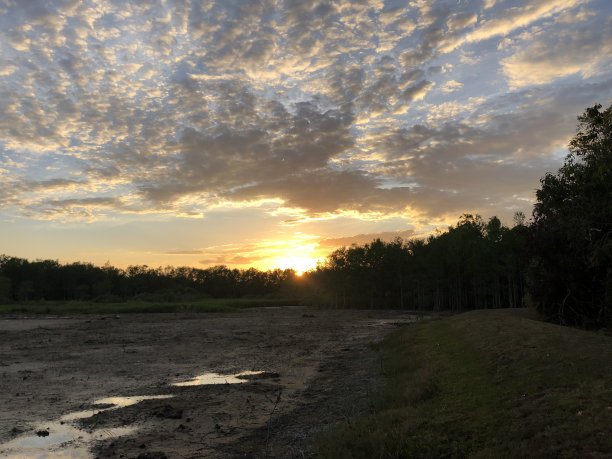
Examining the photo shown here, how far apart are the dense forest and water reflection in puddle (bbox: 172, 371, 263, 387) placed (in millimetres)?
19635

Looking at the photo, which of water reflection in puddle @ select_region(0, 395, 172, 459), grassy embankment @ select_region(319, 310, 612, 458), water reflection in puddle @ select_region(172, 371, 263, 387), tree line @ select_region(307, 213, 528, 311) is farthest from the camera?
tree line @ select_region(307, 213, 528, 311)

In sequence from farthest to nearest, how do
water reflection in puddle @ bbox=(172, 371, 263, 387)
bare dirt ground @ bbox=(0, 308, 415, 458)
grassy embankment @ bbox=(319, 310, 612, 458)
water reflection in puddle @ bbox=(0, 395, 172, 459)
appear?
water reflection in puddle @ bbox=(172, 371, 263, 387)
bare dirt ground @ bbox=(0, 308, 415, 458)
water reflection in puddle @ bbox=(0, 395, 172, 459)
grassy embankment @ bbox=(319, 310, 612, 458)

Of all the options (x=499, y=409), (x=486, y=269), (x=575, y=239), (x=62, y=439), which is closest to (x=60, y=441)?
(x=62, y=439)

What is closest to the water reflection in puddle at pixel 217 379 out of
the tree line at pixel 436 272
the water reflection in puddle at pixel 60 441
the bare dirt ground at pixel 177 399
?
the bare dirt ground at pixel 177 399

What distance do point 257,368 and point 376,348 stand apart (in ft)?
36.9

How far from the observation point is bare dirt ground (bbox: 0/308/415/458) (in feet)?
41.3

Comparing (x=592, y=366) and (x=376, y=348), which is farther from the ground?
(x=592, y=366)

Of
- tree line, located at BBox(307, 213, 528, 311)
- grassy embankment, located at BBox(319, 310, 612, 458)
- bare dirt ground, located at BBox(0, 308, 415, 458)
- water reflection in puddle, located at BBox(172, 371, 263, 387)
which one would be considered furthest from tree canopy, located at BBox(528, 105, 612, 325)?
tree line, located at BBox(307, 213, 528, 311)

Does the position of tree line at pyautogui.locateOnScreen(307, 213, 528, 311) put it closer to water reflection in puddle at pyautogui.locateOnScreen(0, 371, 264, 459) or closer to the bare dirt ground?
the bare dirt ground

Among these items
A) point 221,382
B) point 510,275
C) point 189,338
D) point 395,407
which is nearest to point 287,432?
point 395,407

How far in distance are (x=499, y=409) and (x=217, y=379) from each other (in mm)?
15190

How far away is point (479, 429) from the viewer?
1084 cm

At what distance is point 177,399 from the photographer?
1800 centimetres

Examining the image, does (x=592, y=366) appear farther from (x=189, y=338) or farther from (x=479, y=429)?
(x=189, y=338)
